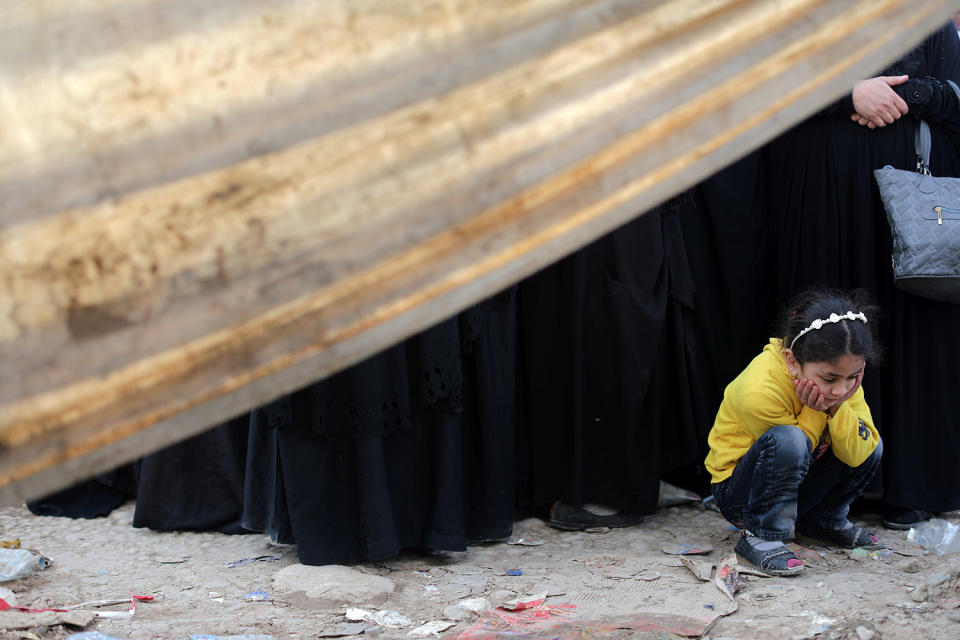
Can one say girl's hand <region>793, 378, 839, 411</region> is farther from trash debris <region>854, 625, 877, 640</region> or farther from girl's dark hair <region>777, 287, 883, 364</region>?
trash debris <region>854, 625, 877, 640</region>

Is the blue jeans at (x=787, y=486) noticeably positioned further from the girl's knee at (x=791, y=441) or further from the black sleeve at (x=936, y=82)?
the black sleeve at (x=936, y=82)

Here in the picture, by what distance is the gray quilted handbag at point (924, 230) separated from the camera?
11.1 ft

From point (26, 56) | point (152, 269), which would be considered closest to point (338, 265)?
point (152, 269)

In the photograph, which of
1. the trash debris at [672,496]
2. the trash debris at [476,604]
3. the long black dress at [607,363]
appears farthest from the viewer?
the trash debris at [672,496]

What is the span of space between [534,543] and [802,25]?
244 cm

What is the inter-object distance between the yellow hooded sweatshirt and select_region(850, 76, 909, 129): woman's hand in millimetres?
914

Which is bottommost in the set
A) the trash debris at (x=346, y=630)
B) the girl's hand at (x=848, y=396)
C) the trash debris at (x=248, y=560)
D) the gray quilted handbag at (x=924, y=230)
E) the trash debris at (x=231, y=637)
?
the trash debris at (x=346, y=630)

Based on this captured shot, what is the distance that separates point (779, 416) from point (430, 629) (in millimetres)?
1391

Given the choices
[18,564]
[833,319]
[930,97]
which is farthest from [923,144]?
[18,564]

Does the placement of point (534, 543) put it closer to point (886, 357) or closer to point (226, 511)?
point (226, 511)

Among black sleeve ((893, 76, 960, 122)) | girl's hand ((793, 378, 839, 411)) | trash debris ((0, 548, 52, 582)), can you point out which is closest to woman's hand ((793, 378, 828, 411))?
girl's hand ((793, 378, 839, 411))

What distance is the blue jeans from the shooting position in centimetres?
326

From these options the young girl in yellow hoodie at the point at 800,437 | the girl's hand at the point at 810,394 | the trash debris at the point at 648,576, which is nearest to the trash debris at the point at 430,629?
the trash debris at the point at 648,576

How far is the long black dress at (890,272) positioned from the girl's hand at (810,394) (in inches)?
25.9
